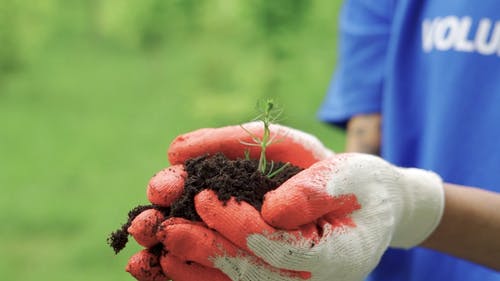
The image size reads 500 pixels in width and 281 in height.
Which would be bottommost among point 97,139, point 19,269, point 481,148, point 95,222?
point 19,269

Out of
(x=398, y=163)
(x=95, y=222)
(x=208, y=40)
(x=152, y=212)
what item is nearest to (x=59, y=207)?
(x=95, y=222)

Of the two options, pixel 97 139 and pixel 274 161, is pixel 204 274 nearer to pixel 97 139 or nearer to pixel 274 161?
pixel 274 161

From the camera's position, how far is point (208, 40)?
2.63 m

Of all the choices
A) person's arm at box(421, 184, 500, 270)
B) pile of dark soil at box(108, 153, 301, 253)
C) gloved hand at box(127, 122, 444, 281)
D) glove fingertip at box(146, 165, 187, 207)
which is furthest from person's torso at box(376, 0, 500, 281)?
glove fingertip at box(146, 165, 187, 207)

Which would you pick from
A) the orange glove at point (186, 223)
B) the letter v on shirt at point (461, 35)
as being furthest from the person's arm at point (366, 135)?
the orange glove at point (186, 223)

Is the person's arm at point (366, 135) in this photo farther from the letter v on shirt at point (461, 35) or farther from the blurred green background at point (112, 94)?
the blurred green background at point (112, 94)

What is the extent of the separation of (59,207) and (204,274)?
6.07ft

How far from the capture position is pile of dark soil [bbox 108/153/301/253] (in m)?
0.69

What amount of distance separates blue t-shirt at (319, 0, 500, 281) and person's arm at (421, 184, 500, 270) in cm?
11

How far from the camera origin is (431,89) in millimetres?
1030

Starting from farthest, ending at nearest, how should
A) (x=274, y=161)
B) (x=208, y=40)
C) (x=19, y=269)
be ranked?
(x=208, y=40) → (x=19, y=269) → (x=274, y=161)

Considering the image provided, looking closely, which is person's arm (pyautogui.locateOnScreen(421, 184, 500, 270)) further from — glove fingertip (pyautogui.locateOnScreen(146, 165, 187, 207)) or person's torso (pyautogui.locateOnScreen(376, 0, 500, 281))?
glove fingertip (pyautogui.locateOnScreen(146, 165, 187, 207))

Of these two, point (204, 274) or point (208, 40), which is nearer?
point (204, 274)

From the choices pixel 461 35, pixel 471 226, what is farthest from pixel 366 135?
pixel 471 226
